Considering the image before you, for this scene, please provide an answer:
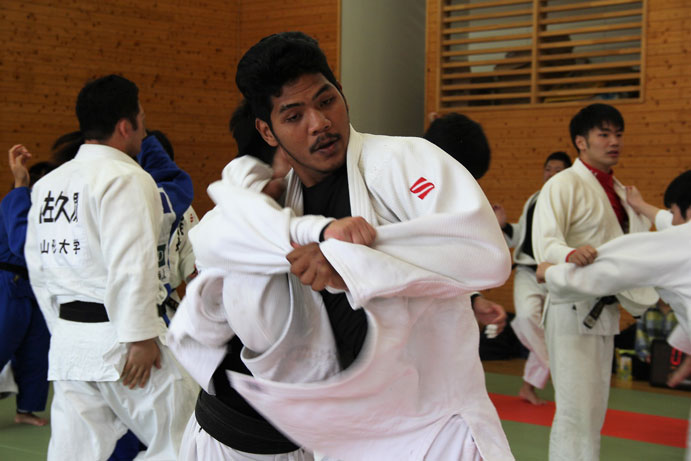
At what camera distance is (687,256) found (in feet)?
8.18

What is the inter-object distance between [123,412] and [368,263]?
1935 millimetres

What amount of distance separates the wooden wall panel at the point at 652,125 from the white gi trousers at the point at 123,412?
5614 mm

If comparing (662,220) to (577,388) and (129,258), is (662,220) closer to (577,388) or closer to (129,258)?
(577,388)

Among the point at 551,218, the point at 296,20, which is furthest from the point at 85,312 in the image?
the point at 296,20

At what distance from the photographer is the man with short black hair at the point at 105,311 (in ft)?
8.99

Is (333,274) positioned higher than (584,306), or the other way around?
(333,274)

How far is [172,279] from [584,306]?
211 cm

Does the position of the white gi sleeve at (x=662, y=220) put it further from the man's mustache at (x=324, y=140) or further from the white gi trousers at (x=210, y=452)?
the man's mustache at (x=324, y=140)

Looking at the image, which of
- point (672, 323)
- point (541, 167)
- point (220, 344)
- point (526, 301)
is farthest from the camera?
point (541, 167)

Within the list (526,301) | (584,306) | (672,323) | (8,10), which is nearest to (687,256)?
(584,306)

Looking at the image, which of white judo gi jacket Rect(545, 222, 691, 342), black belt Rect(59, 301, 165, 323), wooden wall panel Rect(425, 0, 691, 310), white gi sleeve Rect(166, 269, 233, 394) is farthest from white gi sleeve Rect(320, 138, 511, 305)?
wooden wall panel Rect(425, 0, 691, 310)

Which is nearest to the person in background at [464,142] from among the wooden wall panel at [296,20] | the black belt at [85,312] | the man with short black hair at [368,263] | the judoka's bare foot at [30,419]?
the man with short black hair at [368,263]

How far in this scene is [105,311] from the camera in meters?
2.87

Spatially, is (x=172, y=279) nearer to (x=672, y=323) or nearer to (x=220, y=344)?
(x=220, y=344)
